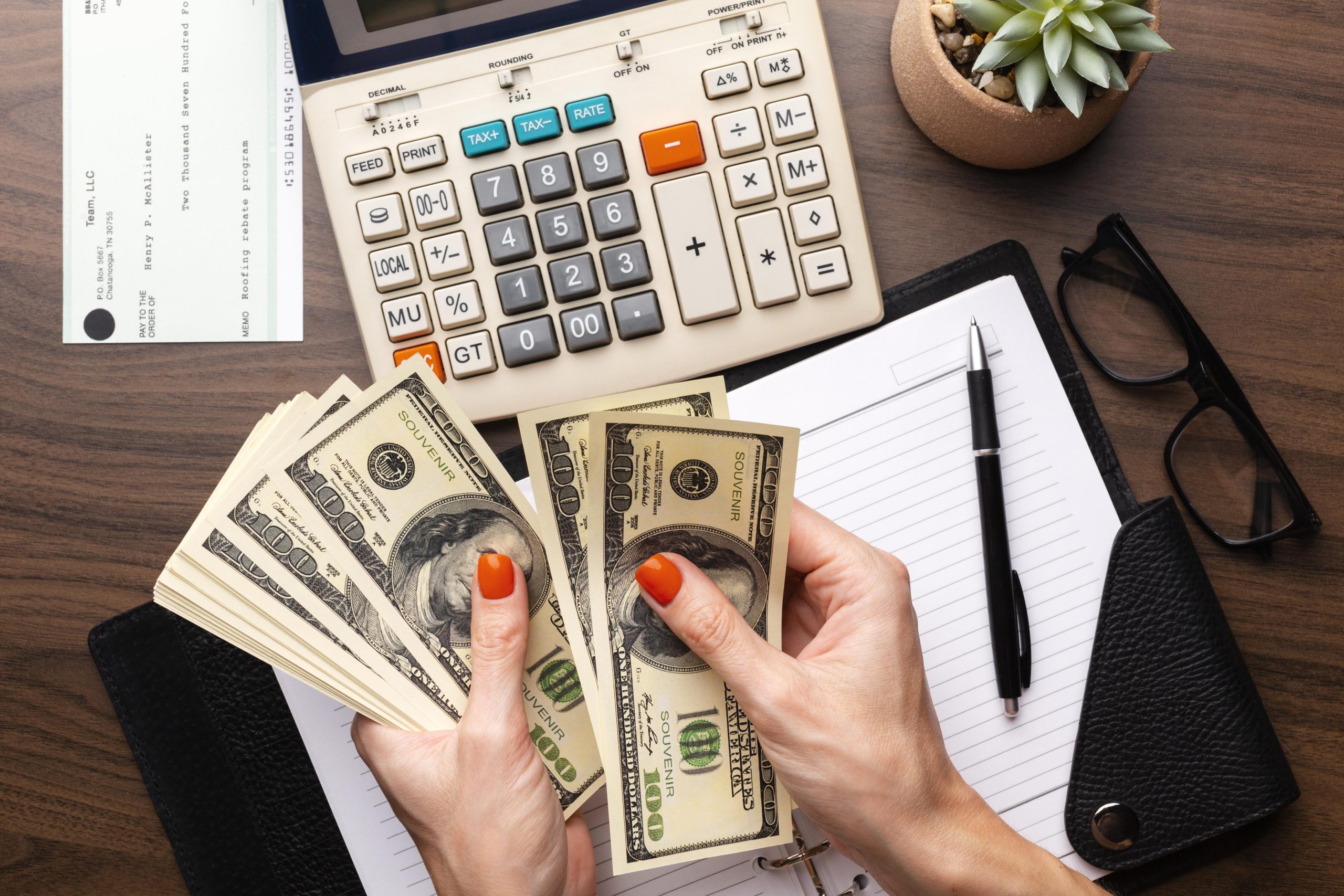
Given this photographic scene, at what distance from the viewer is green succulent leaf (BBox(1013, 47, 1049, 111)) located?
0.53 metres

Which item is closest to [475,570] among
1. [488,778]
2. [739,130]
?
[488,778]

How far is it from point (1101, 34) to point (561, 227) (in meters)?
0.35

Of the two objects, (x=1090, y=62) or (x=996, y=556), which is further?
(x=996, y=556)

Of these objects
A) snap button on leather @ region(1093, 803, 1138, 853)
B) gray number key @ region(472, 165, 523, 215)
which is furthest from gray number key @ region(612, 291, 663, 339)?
snap button on leather @ region(1093, 803, 1138, 853)

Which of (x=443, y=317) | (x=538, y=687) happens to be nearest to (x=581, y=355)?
(x=443, y=317)

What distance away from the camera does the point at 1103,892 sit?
0.59 m

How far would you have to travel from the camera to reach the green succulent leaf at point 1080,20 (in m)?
0.50

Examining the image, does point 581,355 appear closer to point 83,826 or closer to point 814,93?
point 814,93

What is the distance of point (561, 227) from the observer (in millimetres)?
592

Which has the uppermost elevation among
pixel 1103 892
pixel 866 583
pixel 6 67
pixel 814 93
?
pixel 6 67

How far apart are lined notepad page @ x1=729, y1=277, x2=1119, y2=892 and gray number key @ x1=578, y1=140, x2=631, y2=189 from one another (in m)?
0.17

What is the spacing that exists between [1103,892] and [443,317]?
1.98 feet

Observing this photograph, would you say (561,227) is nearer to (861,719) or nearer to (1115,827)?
(861,719)

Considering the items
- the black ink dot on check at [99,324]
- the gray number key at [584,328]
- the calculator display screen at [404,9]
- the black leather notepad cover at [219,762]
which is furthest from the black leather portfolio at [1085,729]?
the calculator display screen at [404,9]
